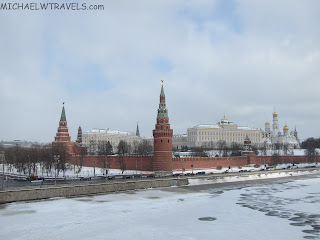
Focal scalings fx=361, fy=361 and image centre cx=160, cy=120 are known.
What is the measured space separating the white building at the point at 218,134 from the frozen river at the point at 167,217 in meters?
88.8

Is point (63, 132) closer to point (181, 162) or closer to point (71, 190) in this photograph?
point (181, 162)

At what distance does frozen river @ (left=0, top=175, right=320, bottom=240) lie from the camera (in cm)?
1962

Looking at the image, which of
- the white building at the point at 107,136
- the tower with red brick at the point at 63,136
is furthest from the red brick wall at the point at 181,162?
the white building at the point at 107,136

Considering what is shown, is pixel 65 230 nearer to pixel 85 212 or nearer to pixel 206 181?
pixel 85 212

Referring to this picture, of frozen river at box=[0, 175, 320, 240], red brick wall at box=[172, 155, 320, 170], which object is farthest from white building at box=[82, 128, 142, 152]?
frozen river at box=[0, 175, 320, 240]

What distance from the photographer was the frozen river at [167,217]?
19625 millimetres

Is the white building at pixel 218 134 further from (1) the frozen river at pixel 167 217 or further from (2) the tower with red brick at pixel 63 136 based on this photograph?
(1) the frozen river at pixel 167 217

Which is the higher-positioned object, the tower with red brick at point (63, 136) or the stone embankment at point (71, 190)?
the tower with red brick at point (63, 136)

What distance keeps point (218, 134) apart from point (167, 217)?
104990mm

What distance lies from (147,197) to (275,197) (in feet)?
39.0

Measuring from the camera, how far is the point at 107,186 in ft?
121

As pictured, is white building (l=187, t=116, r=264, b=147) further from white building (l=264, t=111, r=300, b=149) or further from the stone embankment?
the stone embankment

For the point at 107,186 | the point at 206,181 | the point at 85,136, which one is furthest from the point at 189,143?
the point at 107,186

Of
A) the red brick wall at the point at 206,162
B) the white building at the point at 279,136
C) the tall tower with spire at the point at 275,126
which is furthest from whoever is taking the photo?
the tall tower with spire at the point at 275,126
